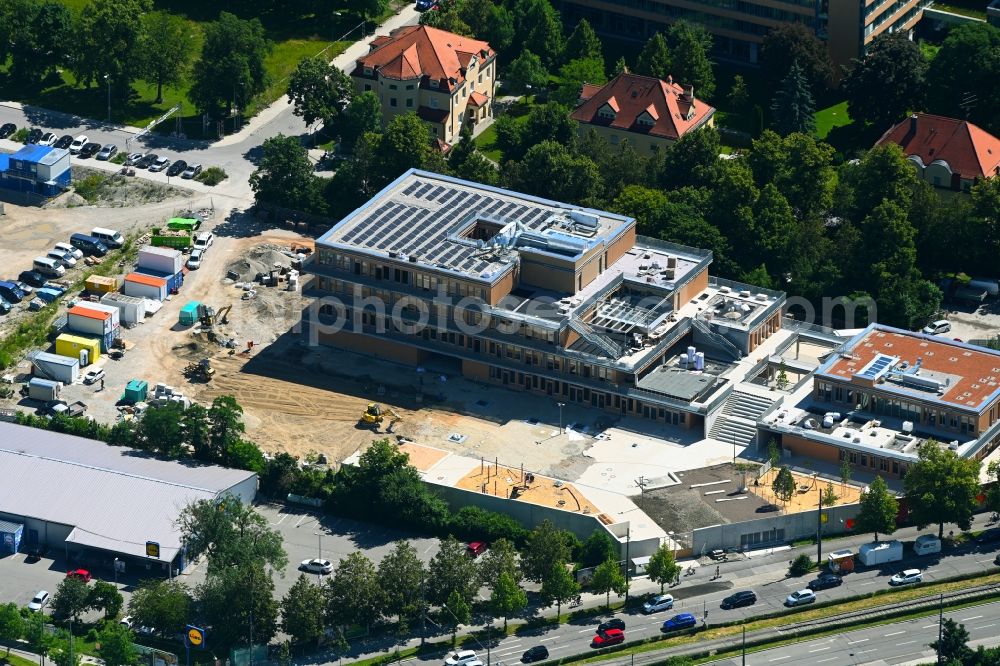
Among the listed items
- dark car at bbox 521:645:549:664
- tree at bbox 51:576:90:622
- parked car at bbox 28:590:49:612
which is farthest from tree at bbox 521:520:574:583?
parked car at bbox 28:590:49:612

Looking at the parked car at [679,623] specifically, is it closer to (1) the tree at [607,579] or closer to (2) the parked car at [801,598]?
(1) the tree at [607,579]

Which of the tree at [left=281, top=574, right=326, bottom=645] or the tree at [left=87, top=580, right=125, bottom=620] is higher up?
the tree at [left=281, top=574, right=326, bottom=645]

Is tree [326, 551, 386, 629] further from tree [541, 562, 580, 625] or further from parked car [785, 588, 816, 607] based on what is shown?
parked car [785, 588, 816, 607]

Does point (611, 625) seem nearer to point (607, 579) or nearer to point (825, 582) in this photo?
point (607, 579)

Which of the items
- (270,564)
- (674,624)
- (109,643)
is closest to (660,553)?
(674,624)

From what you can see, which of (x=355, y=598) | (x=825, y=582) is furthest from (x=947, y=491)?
(x=355, y=598)
